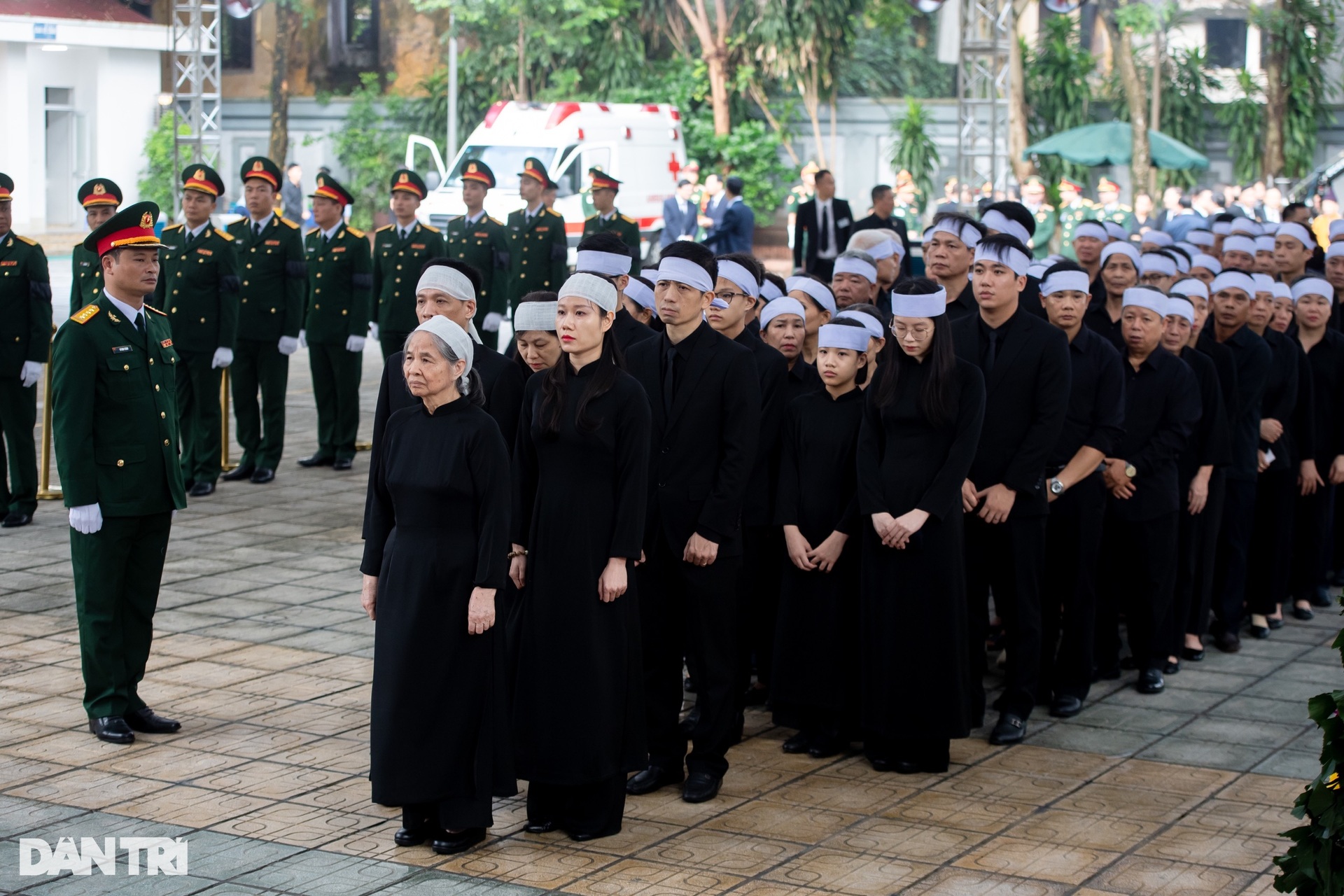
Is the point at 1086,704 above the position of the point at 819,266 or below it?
below

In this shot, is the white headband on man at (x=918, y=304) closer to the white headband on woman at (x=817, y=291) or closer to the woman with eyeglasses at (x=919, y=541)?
the woman with eyeglasses at (x=919, y=541)

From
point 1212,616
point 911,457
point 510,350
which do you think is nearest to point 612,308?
point 911,457

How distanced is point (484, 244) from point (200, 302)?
3.34 metres

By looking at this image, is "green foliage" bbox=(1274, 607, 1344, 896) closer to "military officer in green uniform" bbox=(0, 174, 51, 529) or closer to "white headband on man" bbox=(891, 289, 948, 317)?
"white headband on man" bbox=(891, 289, 948, 317)

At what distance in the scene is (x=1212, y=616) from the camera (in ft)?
30.1

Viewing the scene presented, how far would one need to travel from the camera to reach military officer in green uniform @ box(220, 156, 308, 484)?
11.7 metres

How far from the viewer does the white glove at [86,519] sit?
249 inches

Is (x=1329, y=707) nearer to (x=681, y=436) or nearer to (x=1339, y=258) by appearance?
(x=681, y=436)

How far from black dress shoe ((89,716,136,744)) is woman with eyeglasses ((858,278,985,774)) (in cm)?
270

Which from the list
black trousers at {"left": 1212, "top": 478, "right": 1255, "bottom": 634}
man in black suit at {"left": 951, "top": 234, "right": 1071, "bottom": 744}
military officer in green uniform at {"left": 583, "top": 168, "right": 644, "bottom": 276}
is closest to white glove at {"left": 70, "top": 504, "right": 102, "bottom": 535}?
man in black suit at {"left": 951, "top": 234, "right": 1071, "bottom": 744}

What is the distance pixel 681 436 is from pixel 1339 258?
6.43 metres

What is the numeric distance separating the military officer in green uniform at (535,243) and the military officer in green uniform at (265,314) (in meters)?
3.07

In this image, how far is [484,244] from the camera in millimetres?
14023

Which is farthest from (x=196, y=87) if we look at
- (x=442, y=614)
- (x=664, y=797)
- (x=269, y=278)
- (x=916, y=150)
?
(x=442, y=614)
